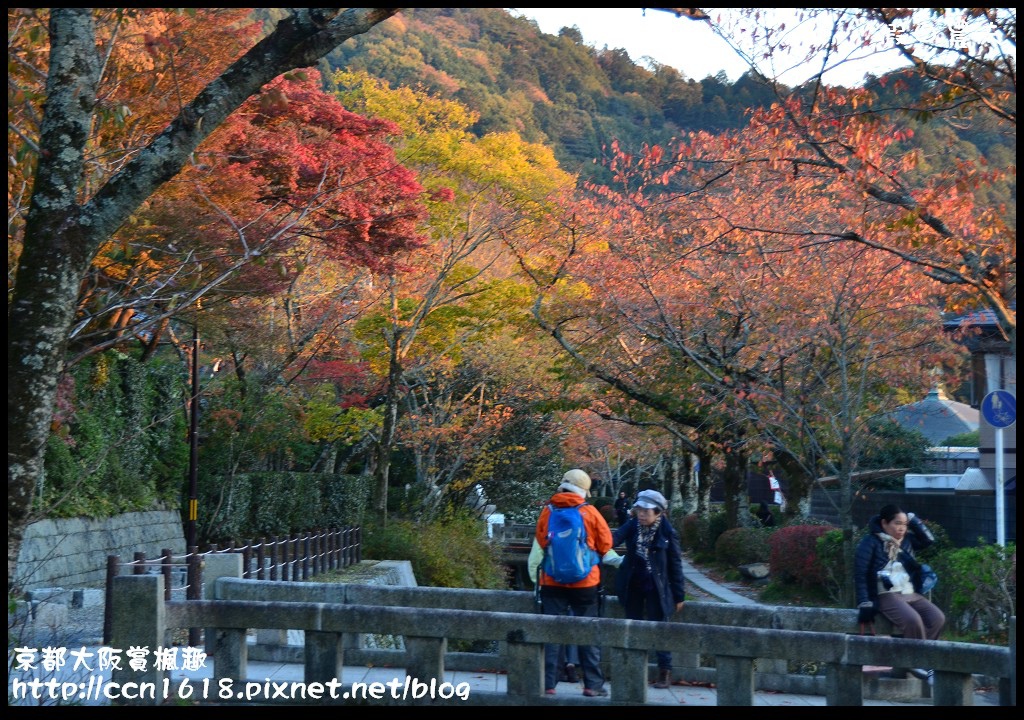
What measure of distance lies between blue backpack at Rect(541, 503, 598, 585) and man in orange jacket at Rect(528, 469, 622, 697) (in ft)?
0.14

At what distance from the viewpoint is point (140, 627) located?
744 cm

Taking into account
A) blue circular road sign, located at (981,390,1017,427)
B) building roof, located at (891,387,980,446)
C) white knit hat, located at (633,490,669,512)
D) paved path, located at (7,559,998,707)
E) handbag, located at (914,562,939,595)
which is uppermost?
building roof, located at (891,387,980,446)

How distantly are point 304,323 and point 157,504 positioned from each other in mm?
5965

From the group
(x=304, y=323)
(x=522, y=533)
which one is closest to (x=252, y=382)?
(x=304, y=323)

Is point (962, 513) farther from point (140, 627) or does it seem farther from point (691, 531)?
point (140, 627)

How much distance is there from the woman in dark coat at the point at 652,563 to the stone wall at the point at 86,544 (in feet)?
26.4

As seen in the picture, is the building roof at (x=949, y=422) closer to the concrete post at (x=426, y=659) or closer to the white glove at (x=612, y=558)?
the white glove at (x=612, y=558)

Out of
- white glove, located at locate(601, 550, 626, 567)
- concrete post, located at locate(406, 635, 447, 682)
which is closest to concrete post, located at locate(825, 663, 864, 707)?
white glove, located at locate(601, 550, 626, 567)

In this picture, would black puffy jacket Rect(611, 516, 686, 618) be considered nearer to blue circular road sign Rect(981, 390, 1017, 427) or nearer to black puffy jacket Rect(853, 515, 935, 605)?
black puffy jacket Rect(853, 515, 935, 605)

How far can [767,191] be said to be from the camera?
20016 millimetres

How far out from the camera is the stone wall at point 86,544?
15.5 m

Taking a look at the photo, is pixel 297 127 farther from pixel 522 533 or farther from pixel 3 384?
pixel 522 533

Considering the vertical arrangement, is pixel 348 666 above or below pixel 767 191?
below

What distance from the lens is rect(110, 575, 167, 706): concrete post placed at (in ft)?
24.3
